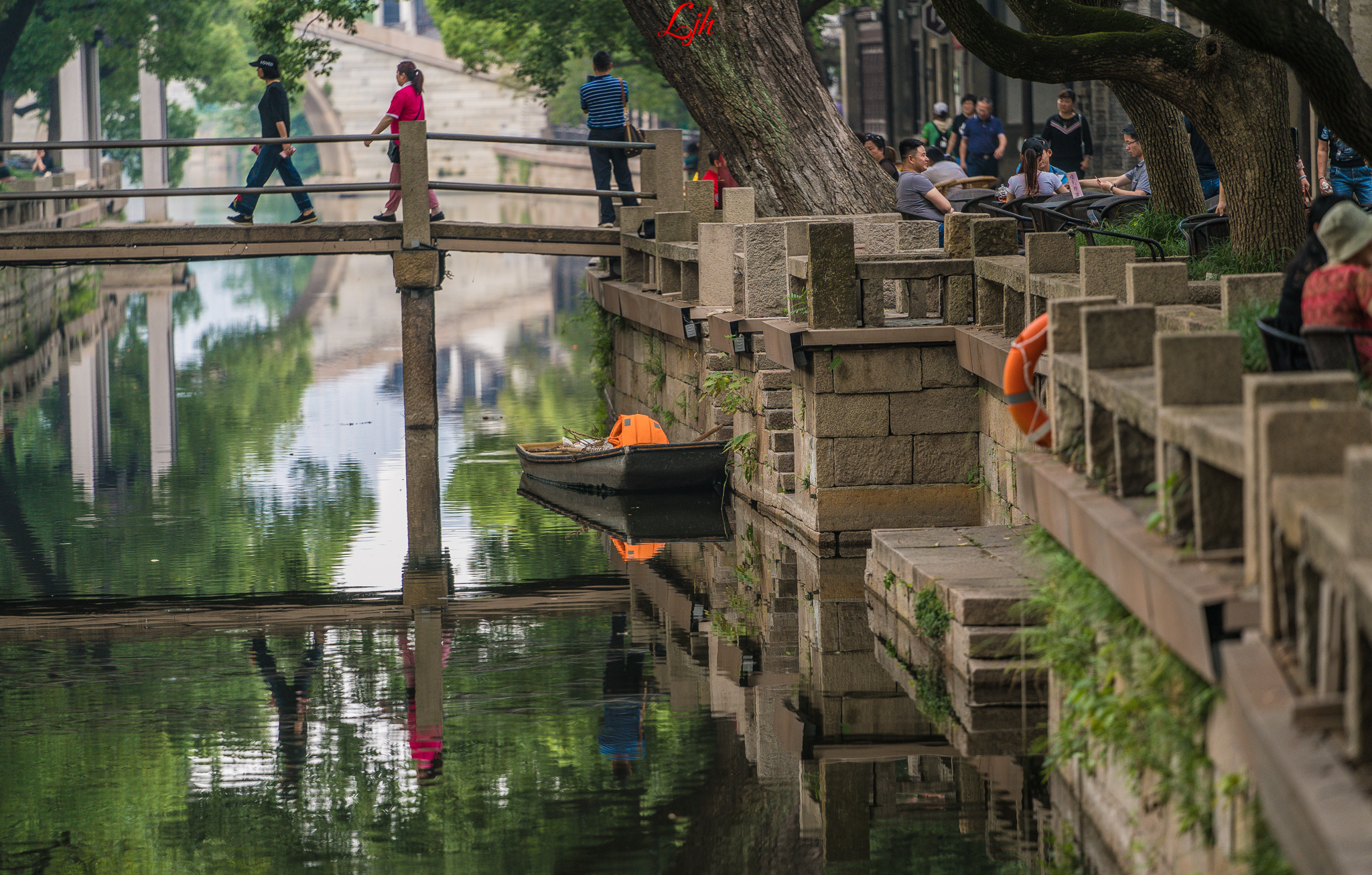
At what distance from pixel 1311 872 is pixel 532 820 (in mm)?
4145

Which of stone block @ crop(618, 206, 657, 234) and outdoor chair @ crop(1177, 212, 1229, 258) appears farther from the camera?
stone block @ crop(618, 206, 657, 234)

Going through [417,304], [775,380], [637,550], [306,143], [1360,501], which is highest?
[306,143]

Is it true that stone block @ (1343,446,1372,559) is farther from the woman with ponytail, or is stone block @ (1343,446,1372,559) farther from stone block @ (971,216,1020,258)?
the woman with ponytail

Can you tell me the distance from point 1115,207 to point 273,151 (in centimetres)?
950

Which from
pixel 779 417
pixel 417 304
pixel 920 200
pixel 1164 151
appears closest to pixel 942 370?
pixel 779 417

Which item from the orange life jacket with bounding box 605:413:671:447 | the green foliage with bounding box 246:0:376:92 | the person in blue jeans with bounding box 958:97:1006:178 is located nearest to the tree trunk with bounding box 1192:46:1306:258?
the orange life jacket with bounding box 605:413:671:447

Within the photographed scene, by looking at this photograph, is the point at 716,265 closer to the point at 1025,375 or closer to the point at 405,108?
the point at 405,108

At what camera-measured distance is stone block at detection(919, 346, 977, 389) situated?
41.4 feet

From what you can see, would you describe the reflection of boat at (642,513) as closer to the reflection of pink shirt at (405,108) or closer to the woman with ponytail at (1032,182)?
the woman with ponytail at (1032,182)

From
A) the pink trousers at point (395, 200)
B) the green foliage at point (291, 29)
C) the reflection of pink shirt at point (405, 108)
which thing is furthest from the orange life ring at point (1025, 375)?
the green foliage at point (291, 29)

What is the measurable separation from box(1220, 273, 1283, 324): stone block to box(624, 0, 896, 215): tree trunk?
9407 millimetres

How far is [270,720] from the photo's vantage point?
925 cm

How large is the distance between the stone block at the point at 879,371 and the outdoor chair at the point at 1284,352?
597 centimetres

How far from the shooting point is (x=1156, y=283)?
28.7ft
